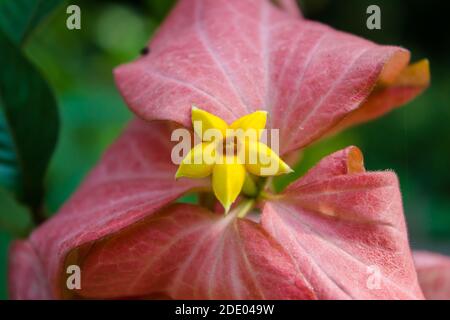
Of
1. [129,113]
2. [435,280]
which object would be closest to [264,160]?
[435,280]

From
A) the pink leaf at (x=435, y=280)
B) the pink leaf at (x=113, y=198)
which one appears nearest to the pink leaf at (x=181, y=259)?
the pink leaf at (x=113, y=198)

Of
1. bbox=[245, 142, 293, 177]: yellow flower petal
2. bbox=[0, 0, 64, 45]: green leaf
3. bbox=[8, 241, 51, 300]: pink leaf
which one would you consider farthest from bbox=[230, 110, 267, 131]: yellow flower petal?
bbox=[0, 0, 64, 45]: green leaf

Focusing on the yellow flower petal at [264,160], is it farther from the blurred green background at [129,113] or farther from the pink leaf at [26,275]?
the blurred green background at [129,113]

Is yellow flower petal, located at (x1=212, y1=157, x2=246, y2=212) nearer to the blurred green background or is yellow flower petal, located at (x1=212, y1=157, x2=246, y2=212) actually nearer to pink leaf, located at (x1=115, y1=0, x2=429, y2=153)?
pink leaf, located at (x1=115, y1=0, x2=429, y2=153)

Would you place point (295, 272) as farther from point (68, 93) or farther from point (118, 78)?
point (68, 93)

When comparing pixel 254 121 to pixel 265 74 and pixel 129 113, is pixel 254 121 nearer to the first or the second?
pixel 265 74

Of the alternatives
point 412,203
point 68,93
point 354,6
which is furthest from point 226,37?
point 354,6
